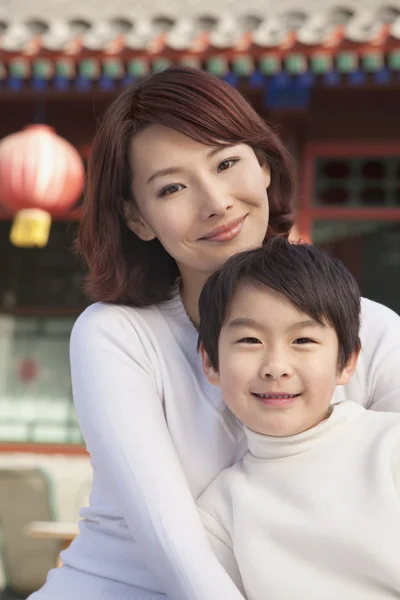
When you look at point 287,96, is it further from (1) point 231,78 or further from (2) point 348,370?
(2) point 348,370

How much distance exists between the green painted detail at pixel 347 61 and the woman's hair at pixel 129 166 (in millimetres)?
3016

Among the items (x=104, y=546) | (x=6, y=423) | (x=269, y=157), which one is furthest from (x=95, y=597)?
(x=6, y=423)

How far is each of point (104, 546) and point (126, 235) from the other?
2.23 ft

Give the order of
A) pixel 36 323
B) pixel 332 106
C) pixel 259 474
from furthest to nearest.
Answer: pixel 36 323
pixel 332 106
pixel 259 474

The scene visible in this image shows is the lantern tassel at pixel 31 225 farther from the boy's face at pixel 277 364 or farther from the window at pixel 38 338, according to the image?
the boy's face at pixel 277 364

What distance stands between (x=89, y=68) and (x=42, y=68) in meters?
0.28

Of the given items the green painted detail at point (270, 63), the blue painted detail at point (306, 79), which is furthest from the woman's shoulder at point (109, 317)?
the blue painted detail at point (306, 79)

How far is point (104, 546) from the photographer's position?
182cm

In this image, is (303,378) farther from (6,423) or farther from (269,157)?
(6,423)

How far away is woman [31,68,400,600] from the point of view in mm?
1722

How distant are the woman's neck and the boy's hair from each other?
0.24 meters

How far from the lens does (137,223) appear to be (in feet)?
6.57

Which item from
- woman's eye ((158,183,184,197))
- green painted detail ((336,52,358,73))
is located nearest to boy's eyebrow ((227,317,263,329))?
woman's eye ((158,183,184,197))

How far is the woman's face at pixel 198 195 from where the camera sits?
1.84 meters
